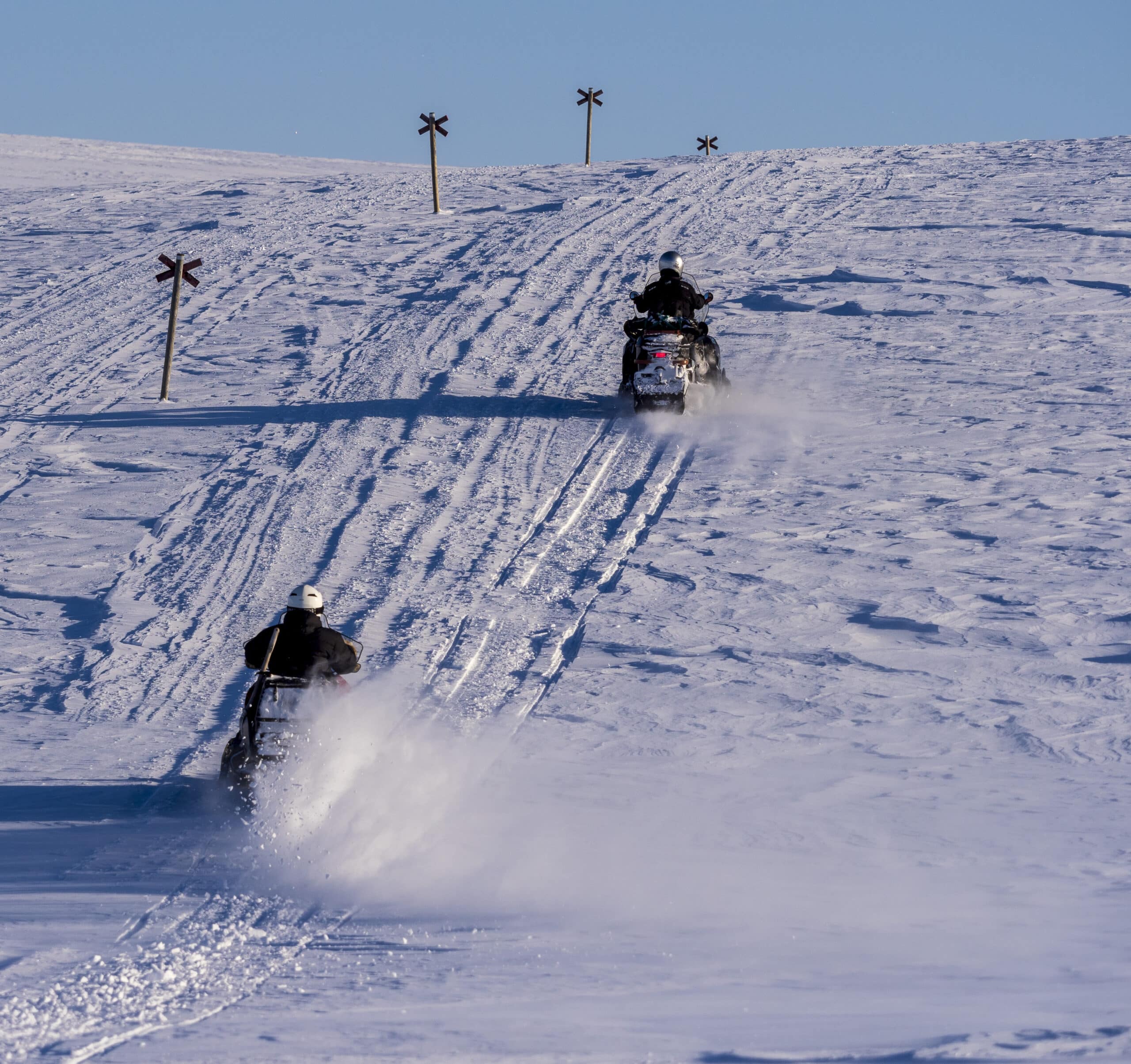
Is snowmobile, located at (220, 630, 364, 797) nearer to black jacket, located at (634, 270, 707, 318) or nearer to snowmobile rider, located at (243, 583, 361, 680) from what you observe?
snowmobile rider, located at (243, 583, 361, 680)

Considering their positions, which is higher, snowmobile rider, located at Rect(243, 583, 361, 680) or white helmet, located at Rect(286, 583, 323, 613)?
white helmet, located at Rect(286, 583, 323, 613)

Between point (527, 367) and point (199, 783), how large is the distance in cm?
1048

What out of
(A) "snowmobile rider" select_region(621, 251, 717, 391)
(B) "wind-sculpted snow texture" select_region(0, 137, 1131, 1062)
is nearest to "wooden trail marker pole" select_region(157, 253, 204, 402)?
(B) "wind-sculpted snow texture" select_region(0, 137, 1131, 1062)

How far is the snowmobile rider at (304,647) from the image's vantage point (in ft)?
26.3

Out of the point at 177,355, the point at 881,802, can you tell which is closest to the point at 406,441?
the point at 177,355

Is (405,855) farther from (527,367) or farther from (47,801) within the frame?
(527,367)

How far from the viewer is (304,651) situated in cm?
804

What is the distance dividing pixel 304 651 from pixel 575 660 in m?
2.66

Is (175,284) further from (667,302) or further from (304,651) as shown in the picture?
(304,651)

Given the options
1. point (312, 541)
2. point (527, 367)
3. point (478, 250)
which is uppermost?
point (478, 250)

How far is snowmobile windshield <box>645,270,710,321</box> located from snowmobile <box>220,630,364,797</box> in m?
8.80

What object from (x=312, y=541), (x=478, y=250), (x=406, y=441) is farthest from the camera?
(x=478, y=250)

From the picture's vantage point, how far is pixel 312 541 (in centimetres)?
1252

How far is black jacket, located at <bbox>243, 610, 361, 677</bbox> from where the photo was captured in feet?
26.3
